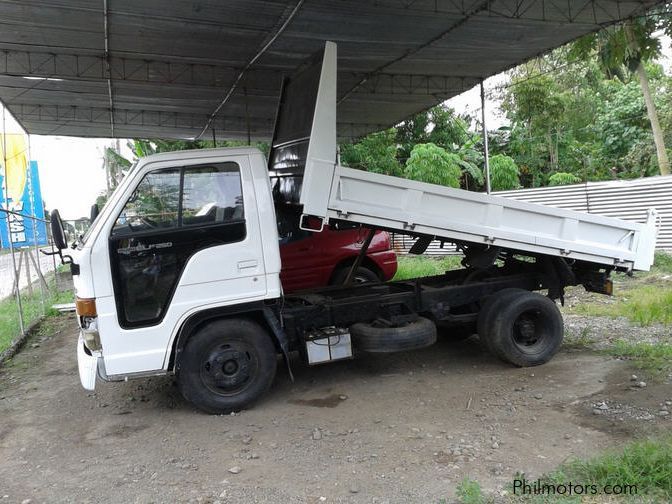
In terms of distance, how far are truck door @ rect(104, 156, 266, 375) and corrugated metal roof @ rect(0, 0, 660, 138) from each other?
2.57 metres

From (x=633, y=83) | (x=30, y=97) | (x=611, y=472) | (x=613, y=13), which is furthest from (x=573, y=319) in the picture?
(x=633, y=83)

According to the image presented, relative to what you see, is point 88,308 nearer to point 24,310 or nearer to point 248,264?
point 248,264

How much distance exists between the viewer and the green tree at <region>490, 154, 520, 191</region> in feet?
59.3

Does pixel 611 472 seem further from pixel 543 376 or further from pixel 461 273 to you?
pixel 461 273

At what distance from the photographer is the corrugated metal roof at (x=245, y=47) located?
639 centimetres

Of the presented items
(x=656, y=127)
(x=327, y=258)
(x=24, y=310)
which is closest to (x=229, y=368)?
(x=327, y=258)

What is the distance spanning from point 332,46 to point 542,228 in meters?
2.83

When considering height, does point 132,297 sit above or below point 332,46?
below

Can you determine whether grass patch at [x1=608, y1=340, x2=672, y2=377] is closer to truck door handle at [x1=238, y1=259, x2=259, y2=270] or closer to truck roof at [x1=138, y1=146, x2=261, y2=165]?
truck door handle at [x1=238, y1=259, x2=259, y2=270]

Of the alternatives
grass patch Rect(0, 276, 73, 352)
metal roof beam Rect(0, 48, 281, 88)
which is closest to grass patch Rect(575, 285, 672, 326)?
metal roof beam Rect(0, 48, 281, 88)

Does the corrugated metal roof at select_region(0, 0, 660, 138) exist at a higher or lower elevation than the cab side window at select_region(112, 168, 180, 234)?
higher

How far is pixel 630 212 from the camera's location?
12.0 m

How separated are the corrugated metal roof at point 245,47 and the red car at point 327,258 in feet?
9.25

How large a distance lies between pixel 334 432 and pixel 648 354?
3634 millimetres
